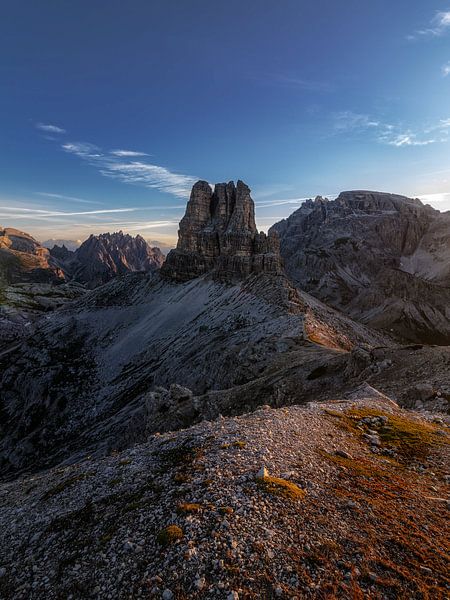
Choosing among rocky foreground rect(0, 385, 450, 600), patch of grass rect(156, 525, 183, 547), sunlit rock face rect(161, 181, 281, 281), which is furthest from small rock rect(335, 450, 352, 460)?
sunlit rock face rect(161, 181, 281, 281)

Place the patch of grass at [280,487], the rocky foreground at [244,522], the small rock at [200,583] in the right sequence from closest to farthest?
the small rock at [200,583] < the rocky foreground at [244,522] < the patch of grass at [280,487]

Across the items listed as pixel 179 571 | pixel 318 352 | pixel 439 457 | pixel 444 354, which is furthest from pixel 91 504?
pixel 318 352

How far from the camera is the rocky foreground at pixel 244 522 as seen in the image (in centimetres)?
1052

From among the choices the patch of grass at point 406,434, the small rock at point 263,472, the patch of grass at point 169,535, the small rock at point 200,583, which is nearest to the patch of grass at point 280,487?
the small rock at point 263,472

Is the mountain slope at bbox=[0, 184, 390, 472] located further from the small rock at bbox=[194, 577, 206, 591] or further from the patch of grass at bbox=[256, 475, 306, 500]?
the small rock at bbox=[194, 577, 206, 591]

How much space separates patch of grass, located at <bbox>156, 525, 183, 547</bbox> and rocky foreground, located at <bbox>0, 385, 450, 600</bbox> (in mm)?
51

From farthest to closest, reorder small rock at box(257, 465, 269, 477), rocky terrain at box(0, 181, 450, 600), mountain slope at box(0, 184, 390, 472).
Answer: mountain slope at box(0, 184, 390, 472)
small rock at box(257, 465, 269, 477)
rocky terrain at box(0, 181, 450, 600)

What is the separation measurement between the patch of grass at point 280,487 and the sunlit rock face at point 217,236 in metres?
118

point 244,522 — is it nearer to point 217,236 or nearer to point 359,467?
point 359,467

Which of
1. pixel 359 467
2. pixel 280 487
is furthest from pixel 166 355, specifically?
pixel 280 487

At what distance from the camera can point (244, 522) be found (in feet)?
41.8

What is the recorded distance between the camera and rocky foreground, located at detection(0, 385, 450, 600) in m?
10.5

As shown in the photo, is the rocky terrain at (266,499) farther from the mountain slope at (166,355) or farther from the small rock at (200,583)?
the mountain slope at (166,355)

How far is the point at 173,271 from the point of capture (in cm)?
16162
